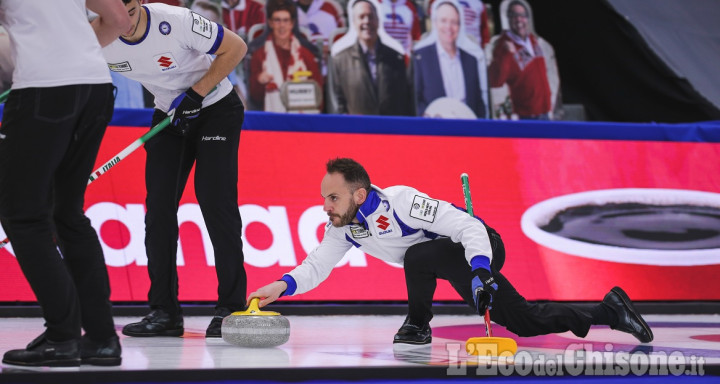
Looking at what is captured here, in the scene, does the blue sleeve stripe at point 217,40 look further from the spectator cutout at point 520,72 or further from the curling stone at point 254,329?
the spectator cutout at point 520,72

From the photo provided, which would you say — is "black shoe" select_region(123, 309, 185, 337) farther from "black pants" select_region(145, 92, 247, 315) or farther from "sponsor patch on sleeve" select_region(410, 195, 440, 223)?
"sponsor patch on sleeve" select_region(410, 195, 440, 223)

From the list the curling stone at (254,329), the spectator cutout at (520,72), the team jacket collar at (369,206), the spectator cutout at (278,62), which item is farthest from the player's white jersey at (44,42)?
the spectator cutout at (520,72)

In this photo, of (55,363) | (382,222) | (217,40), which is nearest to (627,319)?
(382,222)

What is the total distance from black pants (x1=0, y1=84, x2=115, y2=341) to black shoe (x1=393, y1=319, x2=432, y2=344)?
1311 millimetres

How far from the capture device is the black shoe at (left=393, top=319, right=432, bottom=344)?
142 inches

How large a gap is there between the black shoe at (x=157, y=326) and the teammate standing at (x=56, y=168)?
3.52 ft

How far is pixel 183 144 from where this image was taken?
391 centimetres

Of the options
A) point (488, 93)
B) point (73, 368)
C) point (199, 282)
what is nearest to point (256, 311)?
point (73, 368)

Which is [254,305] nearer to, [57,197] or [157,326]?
[157,326]

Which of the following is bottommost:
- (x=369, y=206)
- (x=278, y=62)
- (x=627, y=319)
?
(x=627, y=319)

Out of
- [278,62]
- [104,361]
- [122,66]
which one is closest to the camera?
[104,361]

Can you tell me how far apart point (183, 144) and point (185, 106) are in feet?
0.84

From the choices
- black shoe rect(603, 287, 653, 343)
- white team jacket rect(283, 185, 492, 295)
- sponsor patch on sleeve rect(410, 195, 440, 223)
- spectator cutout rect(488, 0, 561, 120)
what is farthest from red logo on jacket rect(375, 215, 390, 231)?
spectator cutout rect(488, 0, 561, 120)

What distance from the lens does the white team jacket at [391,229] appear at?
11.6 feet
